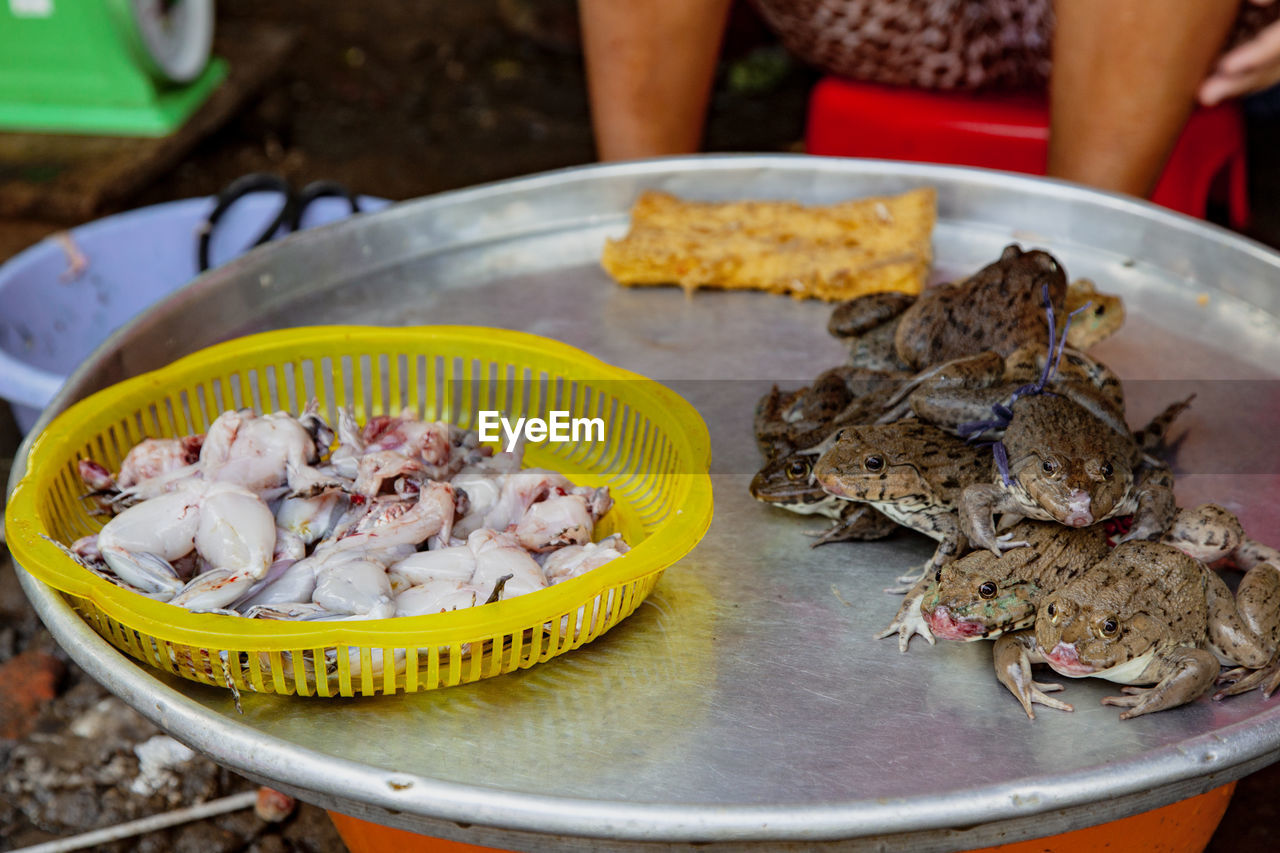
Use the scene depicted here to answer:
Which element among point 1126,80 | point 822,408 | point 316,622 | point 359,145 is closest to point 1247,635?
point 822,408

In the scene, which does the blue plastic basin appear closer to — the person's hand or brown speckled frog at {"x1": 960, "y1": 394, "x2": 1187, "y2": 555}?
brown speckled frog at {"x1": 960, "y1": 394, "x2": 1187, "y2": 555}

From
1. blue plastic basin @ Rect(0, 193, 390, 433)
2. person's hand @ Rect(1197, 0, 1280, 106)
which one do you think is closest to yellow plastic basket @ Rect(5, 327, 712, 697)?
blue plastic basin @ Rect(0, 193, 390, 433)

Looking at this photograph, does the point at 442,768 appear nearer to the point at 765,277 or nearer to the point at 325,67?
the point at 765,277

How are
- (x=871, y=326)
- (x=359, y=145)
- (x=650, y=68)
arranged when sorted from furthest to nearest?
(x=359, y=145) < (x=650, y=68) < (x=871, y=326)

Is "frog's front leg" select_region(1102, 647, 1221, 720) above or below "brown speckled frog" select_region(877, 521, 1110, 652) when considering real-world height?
below

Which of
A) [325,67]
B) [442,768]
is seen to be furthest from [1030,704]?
[325,67]

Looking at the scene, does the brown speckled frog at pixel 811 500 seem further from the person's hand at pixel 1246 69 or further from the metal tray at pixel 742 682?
the person's hand at pixel 1246 69

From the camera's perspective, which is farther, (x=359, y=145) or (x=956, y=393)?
(x=359, y=145)

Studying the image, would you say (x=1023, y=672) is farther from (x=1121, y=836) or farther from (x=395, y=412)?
(x=395, y=412)
